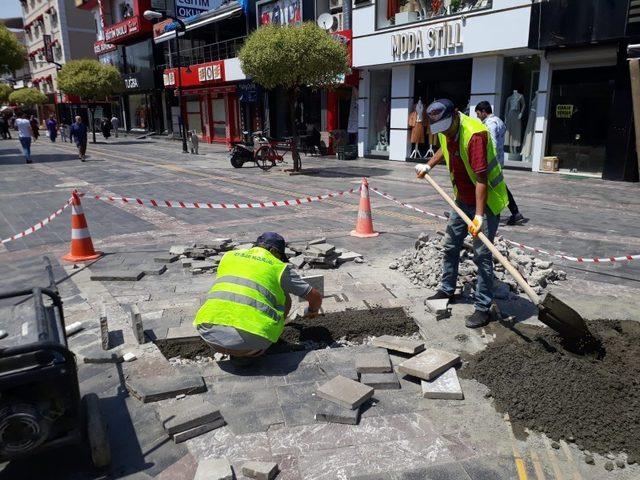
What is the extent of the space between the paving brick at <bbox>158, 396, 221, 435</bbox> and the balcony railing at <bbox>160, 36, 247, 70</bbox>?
1039 inches

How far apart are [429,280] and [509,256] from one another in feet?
3.45

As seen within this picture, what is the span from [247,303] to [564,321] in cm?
244

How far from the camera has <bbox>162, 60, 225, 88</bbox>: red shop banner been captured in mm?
27828

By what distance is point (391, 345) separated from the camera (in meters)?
4.15

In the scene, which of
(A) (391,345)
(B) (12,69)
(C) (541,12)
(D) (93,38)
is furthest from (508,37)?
(D) (93,38)

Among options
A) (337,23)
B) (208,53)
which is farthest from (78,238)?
(208,53)

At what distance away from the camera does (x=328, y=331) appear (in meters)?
4.52

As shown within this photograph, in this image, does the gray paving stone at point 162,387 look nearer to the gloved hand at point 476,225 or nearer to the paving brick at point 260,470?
the paving brick at point 260,470

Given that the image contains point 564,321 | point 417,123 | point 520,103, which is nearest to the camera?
point 564,321

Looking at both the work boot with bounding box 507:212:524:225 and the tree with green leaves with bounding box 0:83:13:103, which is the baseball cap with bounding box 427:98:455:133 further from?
the tree with green leaves with bounding box 0:83:13:103

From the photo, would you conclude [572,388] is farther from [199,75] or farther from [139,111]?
[139,111]

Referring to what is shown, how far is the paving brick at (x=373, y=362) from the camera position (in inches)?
148

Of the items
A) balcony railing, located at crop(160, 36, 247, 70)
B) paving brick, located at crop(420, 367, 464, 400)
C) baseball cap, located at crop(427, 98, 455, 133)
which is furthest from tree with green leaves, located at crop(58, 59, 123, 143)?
paving brick, located at crop(420, 367, 464, 400)

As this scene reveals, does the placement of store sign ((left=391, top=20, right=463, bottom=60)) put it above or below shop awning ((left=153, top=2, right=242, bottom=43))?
below
